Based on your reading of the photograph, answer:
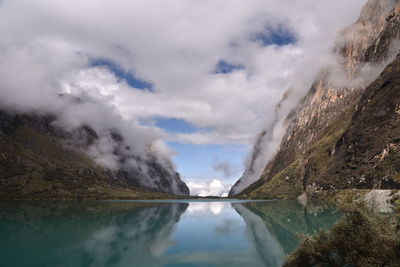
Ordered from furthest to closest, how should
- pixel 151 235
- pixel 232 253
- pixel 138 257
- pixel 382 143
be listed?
pixel 382 143
pixel 151 235
pixel 232 253
pixel 138 257

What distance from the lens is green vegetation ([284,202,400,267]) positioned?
80.4 ft

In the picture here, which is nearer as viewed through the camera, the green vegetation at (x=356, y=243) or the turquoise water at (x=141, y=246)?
the green vegetation at (x=356, y=243)

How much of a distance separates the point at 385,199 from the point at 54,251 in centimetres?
10606

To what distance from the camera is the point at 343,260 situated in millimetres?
26609

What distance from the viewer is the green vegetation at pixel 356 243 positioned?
24.5 metres

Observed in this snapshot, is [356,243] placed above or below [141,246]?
above

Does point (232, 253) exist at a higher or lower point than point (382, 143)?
lower

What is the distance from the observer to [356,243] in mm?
25781

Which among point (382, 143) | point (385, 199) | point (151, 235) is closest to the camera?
point (151, 235)

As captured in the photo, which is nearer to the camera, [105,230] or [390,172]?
[105,230]

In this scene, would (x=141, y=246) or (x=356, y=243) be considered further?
(x=141, y=246)

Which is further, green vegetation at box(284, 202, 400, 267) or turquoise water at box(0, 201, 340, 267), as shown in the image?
turquoise water at box(0, 201, 340, 267)

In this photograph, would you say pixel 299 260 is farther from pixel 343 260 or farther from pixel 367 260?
pixel 367 260

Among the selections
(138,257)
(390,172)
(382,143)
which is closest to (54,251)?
(138,257)
